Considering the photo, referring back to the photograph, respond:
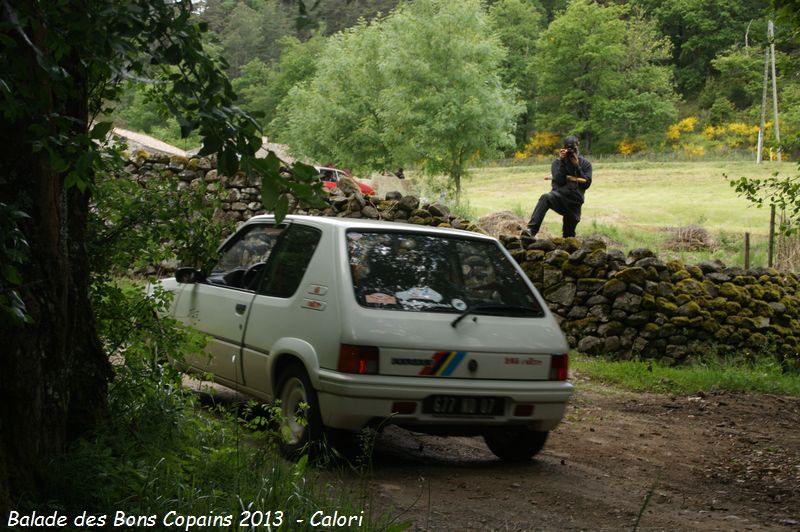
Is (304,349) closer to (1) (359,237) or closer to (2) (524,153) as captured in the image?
(1) (359,237)

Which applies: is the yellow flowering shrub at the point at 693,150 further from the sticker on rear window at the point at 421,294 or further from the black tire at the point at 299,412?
the black tire at the point at 299,412

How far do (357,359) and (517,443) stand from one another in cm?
154

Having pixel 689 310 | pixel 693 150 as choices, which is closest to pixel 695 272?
pixel 689 310

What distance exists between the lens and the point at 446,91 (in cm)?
3775

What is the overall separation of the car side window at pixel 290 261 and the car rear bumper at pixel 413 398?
0.95 m

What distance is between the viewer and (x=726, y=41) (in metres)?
94.7

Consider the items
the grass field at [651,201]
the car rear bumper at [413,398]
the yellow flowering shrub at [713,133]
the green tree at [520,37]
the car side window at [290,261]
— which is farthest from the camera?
the green tree at [520,37]

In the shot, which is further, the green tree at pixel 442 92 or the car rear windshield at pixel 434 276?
the green tree at pixel 442 92

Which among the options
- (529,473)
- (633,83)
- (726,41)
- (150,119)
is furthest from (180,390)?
(726,41)

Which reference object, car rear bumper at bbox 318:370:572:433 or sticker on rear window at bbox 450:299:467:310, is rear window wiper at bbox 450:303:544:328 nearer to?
sticker on rear window at bbox 450:299:467:310

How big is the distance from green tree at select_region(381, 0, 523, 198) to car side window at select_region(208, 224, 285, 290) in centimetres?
3002

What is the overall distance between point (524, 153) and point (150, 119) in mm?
31799

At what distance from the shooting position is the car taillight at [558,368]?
20.1 ft

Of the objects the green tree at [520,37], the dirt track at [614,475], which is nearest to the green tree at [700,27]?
the green tree at [520,37]
